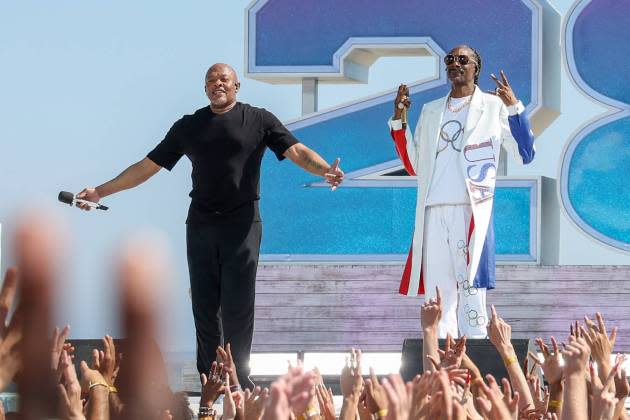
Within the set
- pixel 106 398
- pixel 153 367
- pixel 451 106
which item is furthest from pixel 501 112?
pixel 153 367

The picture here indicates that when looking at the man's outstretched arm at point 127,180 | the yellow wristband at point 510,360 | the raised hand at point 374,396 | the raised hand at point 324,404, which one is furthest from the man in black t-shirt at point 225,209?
the raised hand at point 374,396

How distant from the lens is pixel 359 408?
3.21 metres

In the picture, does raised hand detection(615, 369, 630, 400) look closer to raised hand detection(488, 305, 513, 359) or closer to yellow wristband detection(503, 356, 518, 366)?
yellow wristband detection(503, 356, 518, 366)

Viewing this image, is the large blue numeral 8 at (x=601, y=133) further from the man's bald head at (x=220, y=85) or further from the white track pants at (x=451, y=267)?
the man's bald head at (x=220, y=85)

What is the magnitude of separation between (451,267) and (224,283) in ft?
4.19

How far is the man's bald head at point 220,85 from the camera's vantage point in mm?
5320

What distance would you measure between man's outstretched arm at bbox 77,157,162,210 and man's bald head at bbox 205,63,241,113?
1.52ft

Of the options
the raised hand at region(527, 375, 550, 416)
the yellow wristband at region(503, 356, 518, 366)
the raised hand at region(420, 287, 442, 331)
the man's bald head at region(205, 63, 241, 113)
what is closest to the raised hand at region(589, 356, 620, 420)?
the raised hand at region(527, 375, 550, 416)

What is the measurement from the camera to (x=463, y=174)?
20.1ft

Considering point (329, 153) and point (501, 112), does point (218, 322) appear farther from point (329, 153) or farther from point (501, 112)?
point (329, 153)

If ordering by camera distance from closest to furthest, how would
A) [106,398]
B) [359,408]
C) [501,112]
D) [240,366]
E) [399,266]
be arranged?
1. [106,398]
2. [359,408]
3. [240,366]
4. [501,112]
5. [399,266]

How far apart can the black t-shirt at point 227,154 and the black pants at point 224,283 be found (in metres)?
0.07

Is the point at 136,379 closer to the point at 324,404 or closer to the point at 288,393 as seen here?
the point at 288,393

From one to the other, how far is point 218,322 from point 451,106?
1600 mm
